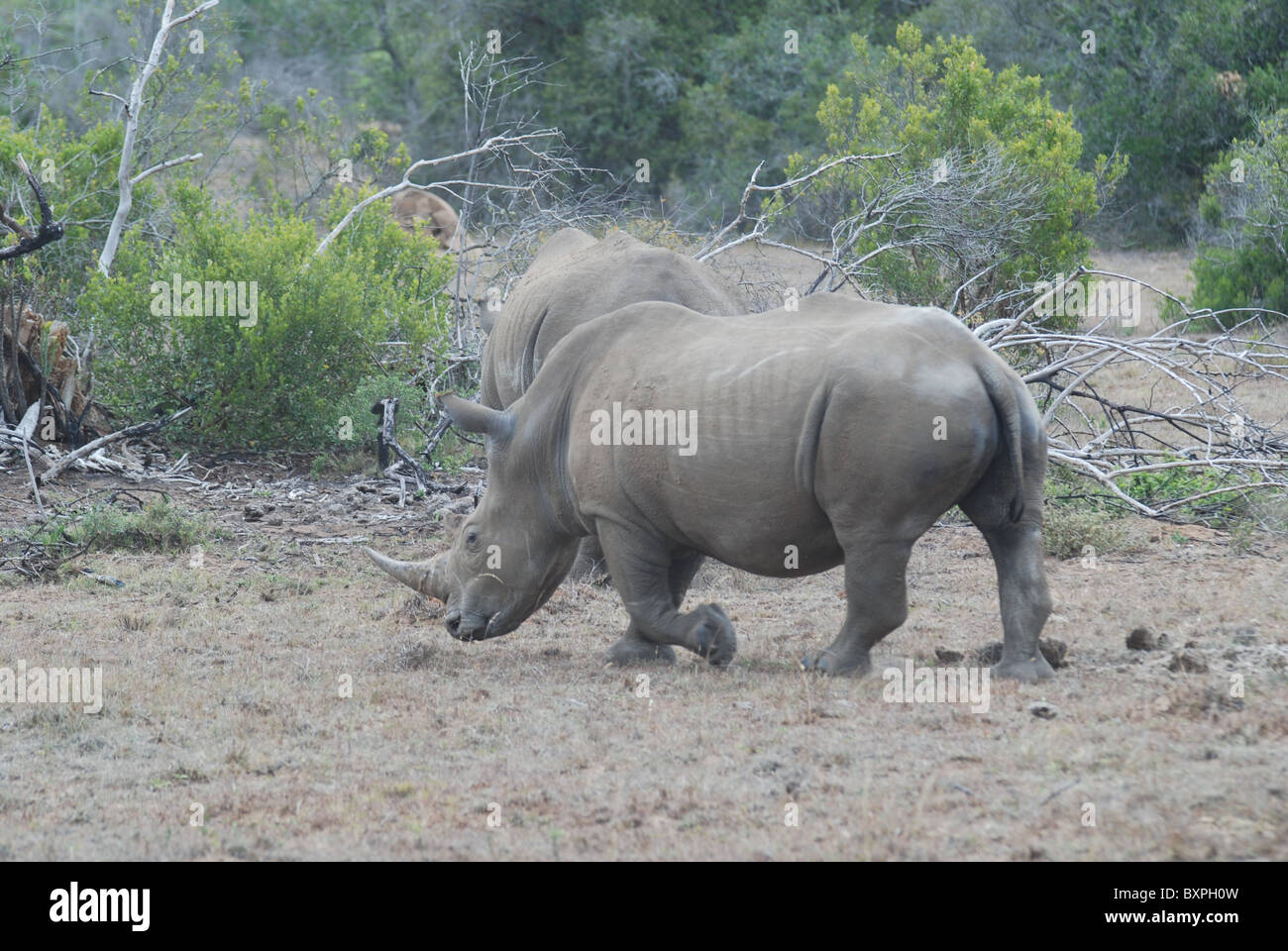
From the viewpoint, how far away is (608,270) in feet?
30.0

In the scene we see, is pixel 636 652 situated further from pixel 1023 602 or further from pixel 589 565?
pixel 589 565

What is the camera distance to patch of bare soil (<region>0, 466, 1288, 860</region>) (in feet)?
15.8

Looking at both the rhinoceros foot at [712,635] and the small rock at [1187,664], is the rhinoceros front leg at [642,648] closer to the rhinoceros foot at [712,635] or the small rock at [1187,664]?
the rhinoceros foot at [712,635]

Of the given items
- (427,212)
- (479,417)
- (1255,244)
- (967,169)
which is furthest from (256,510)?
(1255,244)

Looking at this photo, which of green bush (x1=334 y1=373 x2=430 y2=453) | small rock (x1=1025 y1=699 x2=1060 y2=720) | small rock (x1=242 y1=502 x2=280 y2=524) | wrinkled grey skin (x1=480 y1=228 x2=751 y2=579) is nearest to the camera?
small rock (x1=1025 y1=699 x2=1060 y2=720)

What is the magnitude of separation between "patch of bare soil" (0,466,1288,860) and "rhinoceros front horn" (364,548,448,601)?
0.90ft

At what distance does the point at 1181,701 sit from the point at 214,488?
804 centimetres

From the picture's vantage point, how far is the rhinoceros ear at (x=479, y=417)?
7387mm

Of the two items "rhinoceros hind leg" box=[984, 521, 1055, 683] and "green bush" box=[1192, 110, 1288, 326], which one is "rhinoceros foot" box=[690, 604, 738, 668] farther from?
"green bush" box=[1192, 110, 1288, 326]

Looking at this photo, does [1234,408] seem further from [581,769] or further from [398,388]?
[581,769]

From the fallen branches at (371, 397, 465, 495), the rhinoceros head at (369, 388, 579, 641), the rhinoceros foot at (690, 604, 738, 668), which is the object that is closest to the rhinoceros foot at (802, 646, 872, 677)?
the rhinoceros foot at (690, 604, 738, 668)

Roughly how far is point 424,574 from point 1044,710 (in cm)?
326

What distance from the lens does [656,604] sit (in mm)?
7129

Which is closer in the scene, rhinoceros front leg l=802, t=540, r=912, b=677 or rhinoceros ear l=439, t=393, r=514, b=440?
rhinoceros front leg l=802, t=540, r=912, b=677
